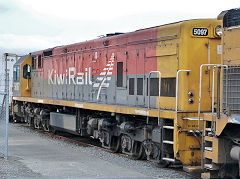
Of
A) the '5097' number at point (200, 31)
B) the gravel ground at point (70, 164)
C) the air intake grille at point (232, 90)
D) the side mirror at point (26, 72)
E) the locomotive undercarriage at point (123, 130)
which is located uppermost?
the '5097' number at point (200, 31)

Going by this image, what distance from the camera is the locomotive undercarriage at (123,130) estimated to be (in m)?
9.55

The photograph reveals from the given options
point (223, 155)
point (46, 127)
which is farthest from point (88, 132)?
point (223, 155)

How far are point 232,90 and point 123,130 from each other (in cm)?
430

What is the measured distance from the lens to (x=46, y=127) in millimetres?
18250

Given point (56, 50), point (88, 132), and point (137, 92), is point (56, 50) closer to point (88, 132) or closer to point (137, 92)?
point (88, 132)

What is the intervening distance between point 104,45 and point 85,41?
184cm

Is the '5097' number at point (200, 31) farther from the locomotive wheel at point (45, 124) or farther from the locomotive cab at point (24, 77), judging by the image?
the locomotive cab at point (24, 77)

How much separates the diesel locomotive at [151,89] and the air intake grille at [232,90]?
0.33ft

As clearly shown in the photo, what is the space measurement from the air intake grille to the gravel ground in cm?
222

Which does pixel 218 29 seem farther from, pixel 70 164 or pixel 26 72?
pixel 26 72

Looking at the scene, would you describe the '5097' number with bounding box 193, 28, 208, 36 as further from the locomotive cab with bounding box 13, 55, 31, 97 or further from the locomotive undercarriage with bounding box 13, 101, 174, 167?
the locomotive cab with bounding box 13, 55, 31, 97

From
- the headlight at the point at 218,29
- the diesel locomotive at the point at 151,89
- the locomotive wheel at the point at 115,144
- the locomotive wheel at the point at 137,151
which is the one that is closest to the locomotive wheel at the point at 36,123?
the diesel locomotive at the point at 151,89

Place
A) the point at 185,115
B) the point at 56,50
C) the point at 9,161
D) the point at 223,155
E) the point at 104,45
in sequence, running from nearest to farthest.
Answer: the point at 223,155, the point at 185,115, the point at 9,161, the point at 104,45, the point at 56,50

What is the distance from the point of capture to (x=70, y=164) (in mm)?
9836
